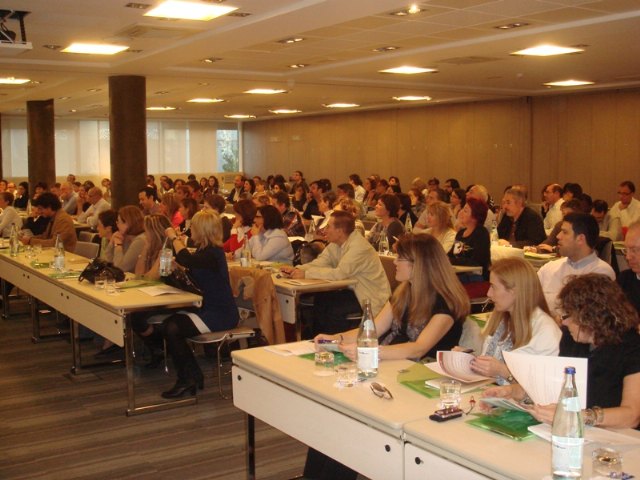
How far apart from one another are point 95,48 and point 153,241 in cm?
410

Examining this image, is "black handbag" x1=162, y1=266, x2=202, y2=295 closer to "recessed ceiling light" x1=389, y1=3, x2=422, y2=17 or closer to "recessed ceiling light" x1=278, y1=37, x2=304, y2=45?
"recessed ceiling light" x1=389, y1=3, x2=422, y2=17

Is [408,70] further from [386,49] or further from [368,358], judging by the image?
[368,358]

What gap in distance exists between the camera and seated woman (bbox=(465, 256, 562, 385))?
3617 millimetres

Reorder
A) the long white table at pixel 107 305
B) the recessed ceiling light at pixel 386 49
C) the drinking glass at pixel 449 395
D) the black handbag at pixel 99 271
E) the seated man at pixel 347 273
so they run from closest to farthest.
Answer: the drinking glass at pixel 449 395 → the long white table at pixel 107 305 → the black handbag at pixel 99 271 → the seated man at pixel 347 273 → the recessed ceiling light at pixel 386 49

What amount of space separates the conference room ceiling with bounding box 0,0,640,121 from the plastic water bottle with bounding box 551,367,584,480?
16.5 feet

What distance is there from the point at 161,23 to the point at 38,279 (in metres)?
2.86

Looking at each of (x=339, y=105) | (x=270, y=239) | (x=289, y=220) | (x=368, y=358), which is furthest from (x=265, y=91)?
(x=368, y=358)

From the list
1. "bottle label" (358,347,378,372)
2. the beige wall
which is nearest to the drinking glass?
"bottle label" (358,347,378,372)

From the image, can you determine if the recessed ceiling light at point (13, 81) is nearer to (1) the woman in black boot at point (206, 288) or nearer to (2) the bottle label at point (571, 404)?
(1) the woman in black boot at point (206, 288)

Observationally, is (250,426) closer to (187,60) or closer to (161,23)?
(161,23)

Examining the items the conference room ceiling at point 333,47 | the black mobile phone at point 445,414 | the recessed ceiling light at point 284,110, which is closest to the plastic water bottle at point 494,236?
the conference room ceiling at point 333,47

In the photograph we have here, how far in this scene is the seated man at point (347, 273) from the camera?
6.89m

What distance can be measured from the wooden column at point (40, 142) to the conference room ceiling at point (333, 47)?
0.89 metres

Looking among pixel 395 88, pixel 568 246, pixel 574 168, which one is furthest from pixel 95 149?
pixel 568 246
